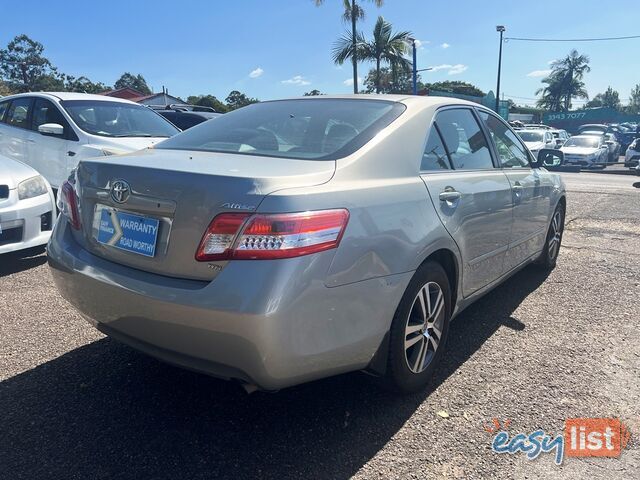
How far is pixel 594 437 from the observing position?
2469 mm

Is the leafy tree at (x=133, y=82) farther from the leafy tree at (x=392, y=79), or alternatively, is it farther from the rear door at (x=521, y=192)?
the rear door at (x=521, y=192)

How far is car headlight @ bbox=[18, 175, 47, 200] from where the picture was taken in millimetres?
4773

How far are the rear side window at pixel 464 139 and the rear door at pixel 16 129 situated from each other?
6203 millimetres

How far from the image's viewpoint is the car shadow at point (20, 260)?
16.0 ft

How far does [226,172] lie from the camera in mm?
2158

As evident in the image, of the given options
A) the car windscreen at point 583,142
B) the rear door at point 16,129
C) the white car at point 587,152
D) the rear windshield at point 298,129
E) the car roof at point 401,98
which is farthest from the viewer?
the car windscreen at point 583,142

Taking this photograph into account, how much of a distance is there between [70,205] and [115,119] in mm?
4816

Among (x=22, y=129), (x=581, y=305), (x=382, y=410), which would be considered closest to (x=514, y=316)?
(x=581, y=305)

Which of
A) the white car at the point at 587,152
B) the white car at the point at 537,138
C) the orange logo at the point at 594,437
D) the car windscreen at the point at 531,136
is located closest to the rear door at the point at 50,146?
the orange logo at the point at 594,437

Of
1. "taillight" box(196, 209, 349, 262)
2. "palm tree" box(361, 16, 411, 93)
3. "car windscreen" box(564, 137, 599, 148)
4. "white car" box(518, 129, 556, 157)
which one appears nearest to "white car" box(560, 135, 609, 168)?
"car windscreen" box(564, 137, 599, 148)

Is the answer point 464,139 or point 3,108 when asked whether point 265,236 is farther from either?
point 3,108

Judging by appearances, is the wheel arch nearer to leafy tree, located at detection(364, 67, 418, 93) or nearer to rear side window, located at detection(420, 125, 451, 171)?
rear side window, located at detection(420, 125, 451, 171)

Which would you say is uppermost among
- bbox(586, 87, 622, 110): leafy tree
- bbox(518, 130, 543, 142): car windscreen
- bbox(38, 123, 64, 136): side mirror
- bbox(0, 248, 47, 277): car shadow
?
bbox(586, 87, 622, 110): leafy tree

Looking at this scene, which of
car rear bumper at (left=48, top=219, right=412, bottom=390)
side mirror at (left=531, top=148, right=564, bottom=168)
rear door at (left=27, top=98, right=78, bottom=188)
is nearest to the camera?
car rear bumper at (left=48, top=219, right=412, bottom=390)
